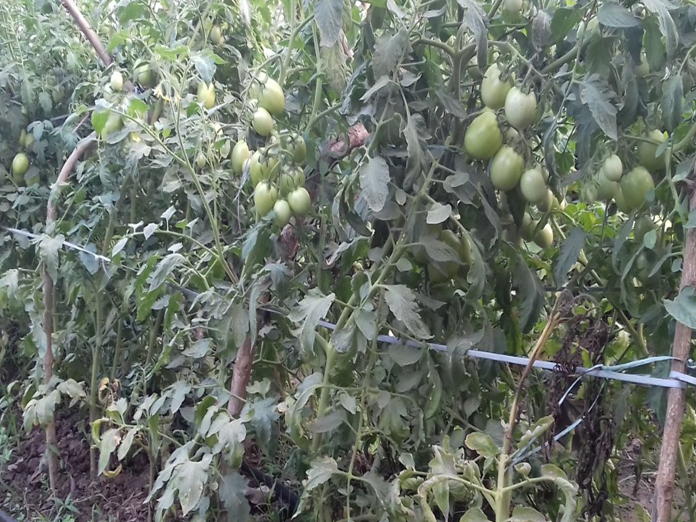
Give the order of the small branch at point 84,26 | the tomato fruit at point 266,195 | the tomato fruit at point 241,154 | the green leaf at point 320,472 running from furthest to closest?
the small branch at point 84,26 → the tomato fruit at point 241,154 → the tomato fruit at point 266,195 → the green leaf at point 320,472

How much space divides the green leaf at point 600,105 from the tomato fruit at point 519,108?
0.25ft

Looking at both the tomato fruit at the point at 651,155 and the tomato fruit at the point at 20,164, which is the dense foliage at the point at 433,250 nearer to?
the tomato fruit at the point at 651,155

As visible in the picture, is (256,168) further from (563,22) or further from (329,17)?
(563,22)

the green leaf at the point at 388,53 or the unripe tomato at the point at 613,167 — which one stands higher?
the green leaf at the point at 388,53

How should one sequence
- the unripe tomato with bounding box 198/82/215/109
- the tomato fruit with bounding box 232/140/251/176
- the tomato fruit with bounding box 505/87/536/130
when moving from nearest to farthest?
the tomato fruit with bounding box 505/87/536/130 → the tomato fruit with bounding box 232/140/251/176 → the unripe tomato with bounding box 198/82/215/109

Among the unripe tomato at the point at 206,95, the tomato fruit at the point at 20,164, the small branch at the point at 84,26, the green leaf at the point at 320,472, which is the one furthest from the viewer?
the tomato fruit at the point at 20,164

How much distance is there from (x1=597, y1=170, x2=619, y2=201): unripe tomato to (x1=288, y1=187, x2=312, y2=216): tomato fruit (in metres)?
0.53

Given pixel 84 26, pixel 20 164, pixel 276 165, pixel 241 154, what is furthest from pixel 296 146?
pixel 20 164

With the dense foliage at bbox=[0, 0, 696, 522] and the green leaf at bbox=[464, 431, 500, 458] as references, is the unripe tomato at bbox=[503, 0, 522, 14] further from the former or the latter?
the green leaf at bbox=[464, 431, 500, 458]

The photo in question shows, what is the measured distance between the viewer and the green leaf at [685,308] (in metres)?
0.80

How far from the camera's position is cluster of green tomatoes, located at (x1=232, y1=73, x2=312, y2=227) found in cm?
114

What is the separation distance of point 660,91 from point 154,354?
5.14 ft

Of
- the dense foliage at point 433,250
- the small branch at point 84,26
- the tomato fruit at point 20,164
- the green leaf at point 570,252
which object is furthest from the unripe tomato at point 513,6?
the tomato fruit at point 20,164

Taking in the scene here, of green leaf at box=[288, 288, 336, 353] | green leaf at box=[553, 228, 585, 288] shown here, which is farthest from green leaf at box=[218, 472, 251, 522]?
green leaf at box=[553, 228, 585, 288]
